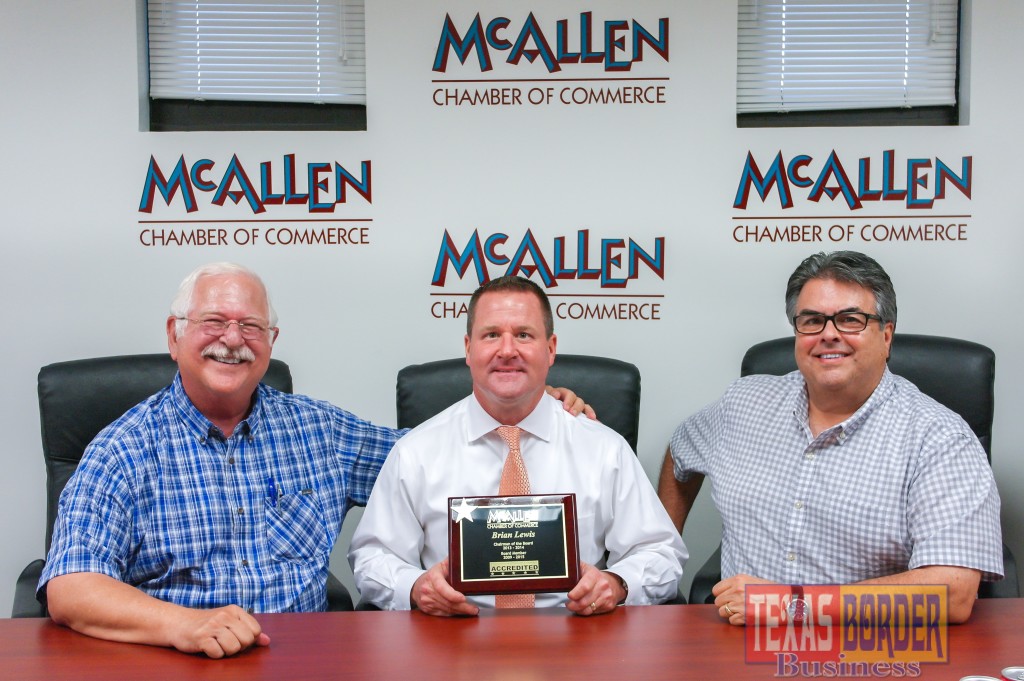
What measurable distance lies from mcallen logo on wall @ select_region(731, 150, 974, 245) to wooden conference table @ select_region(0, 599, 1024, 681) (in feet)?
5.54

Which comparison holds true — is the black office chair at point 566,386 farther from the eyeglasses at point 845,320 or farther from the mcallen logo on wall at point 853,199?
the mcallen logo on wall at point 853,199

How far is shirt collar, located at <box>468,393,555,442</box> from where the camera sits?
2.46 meters

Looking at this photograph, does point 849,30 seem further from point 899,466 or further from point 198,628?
point 198,628

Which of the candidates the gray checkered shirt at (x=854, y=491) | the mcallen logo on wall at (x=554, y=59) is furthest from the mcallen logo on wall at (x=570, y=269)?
the gray checkered shirt at (x=854, y=491)

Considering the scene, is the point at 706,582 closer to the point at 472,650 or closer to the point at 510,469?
the point at 510,469

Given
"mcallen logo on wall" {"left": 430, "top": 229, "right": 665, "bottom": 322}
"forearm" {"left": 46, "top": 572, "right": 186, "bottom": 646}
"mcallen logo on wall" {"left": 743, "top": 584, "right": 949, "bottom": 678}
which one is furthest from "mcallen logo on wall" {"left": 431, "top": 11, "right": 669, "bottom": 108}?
"forearm" {"left": 46, "top": 572, "right": 186, "bottom": 646}

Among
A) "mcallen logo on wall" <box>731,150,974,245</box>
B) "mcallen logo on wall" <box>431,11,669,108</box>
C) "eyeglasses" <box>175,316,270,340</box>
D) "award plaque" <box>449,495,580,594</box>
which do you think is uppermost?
"mcallen logo on wall" <box>431,11,669,108</box>

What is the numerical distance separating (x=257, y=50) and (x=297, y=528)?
1856 mm

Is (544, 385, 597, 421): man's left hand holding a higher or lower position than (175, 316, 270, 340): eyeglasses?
lower

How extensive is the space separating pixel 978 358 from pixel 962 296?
2.20 ft

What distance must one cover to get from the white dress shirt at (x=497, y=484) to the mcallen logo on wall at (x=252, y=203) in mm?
1181

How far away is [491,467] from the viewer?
2469 millimetres

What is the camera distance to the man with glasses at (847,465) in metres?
2.20

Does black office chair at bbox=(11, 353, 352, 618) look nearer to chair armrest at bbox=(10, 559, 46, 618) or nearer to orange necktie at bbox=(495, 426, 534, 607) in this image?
chair armrest at bbox=(10, 559, 46, 618)
